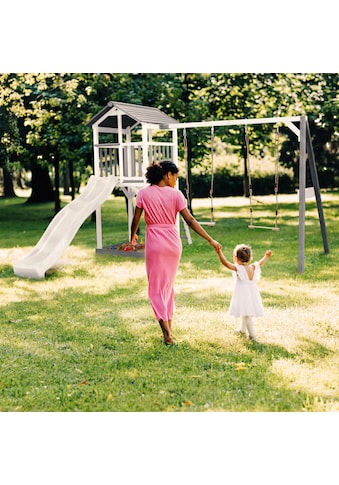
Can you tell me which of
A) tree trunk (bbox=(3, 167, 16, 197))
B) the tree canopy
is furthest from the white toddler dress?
tree trunk (bbox=(3, 167, 16, 197))

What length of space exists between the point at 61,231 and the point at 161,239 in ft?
16.6

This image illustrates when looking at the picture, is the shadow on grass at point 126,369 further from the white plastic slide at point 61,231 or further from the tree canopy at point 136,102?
the tree canopy at point 136,102

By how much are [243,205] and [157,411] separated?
18660 mm

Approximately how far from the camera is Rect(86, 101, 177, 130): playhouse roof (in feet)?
36.9

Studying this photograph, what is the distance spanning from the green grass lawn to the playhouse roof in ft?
9.98

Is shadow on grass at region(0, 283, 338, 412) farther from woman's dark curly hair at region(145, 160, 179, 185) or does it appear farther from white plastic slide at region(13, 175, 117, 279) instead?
white plastic slide at region(13, 175, 117, 279)

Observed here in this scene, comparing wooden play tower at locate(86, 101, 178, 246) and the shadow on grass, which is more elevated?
wooden play tower at locate(86, 101, 178, 246)

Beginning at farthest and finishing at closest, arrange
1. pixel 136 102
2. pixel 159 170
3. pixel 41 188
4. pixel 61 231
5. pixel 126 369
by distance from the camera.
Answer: pixel 41 188 → pixel 136 102 → pixel 61 231 → pixel 159 170 → pixel 126 369

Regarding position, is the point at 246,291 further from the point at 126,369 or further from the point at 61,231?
the point at 61,231

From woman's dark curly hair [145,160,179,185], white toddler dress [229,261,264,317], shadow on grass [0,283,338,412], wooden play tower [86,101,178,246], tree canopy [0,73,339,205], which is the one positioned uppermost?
tree canopy [0,73,339,205]

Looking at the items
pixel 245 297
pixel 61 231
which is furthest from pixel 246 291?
pixel 61 231

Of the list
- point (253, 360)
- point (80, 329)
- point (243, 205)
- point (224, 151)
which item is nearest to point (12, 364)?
point (80, 329)

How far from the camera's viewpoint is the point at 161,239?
559 cm
